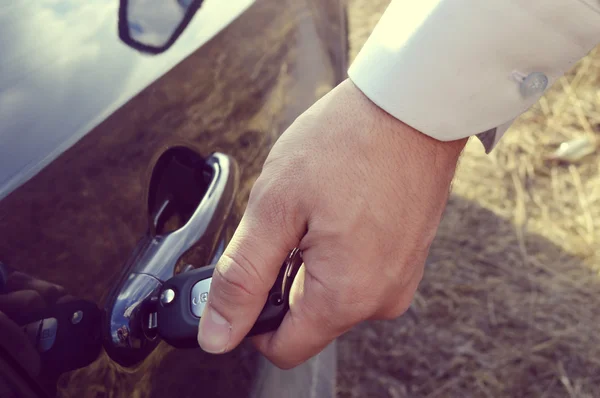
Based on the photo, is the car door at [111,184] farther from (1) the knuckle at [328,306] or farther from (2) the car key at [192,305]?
(1) the knuckle at [328,306]

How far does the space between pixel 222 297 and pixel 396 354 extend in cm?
134

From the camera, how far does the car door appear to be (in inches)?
28.0

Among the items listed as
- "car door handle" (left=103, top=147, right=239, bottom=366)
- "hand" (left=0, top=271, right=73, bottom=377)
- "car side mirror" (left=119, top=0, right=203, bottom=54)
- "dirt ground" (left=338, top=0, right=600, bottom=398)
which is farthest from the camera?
"dirt ground" (left=338, top=0, right=600, bottom=398)

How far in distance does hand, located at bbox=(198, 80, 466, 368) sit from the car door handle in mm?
96

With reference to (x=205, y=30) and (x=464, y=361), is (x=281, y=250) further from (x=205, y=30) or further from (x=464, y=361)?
(x=464, y=361)

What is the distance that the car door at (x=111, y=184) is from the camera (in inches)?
28.0

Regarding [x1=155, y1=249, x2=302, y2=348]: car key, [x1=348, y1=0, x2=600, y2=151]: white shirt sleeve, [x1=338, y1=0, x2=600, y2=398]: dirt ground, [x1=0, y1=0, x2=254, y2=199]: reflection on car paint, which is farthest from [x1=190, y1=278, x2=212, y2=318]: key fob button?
[x1=338, y1=0, x2=600, y2=398]: dirt ground

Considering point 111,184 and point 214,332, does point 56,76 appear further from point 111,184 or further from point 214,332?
point 214,332

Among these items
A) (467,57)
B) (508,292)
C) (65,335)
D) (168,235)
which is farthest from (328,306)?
(508,292)

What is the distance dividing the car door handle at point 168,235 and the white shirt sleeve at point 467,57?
1.04ft

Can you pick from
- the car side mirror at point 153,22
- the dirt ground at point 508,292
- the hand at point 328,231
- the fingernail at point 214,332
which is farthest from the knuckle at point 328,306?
the dirt ground at point 508,292

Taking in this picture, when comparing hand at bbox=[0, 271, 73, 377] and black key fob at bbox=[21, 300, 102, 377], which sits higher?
hand at bbox=[0, 271, 73, 377]

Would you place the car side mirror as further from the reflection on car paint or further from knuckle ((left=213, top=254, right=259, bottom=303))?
knuckle ((left=213, top=254, right=259, bottom=303))

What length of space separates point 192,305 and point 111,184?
0.22 m
